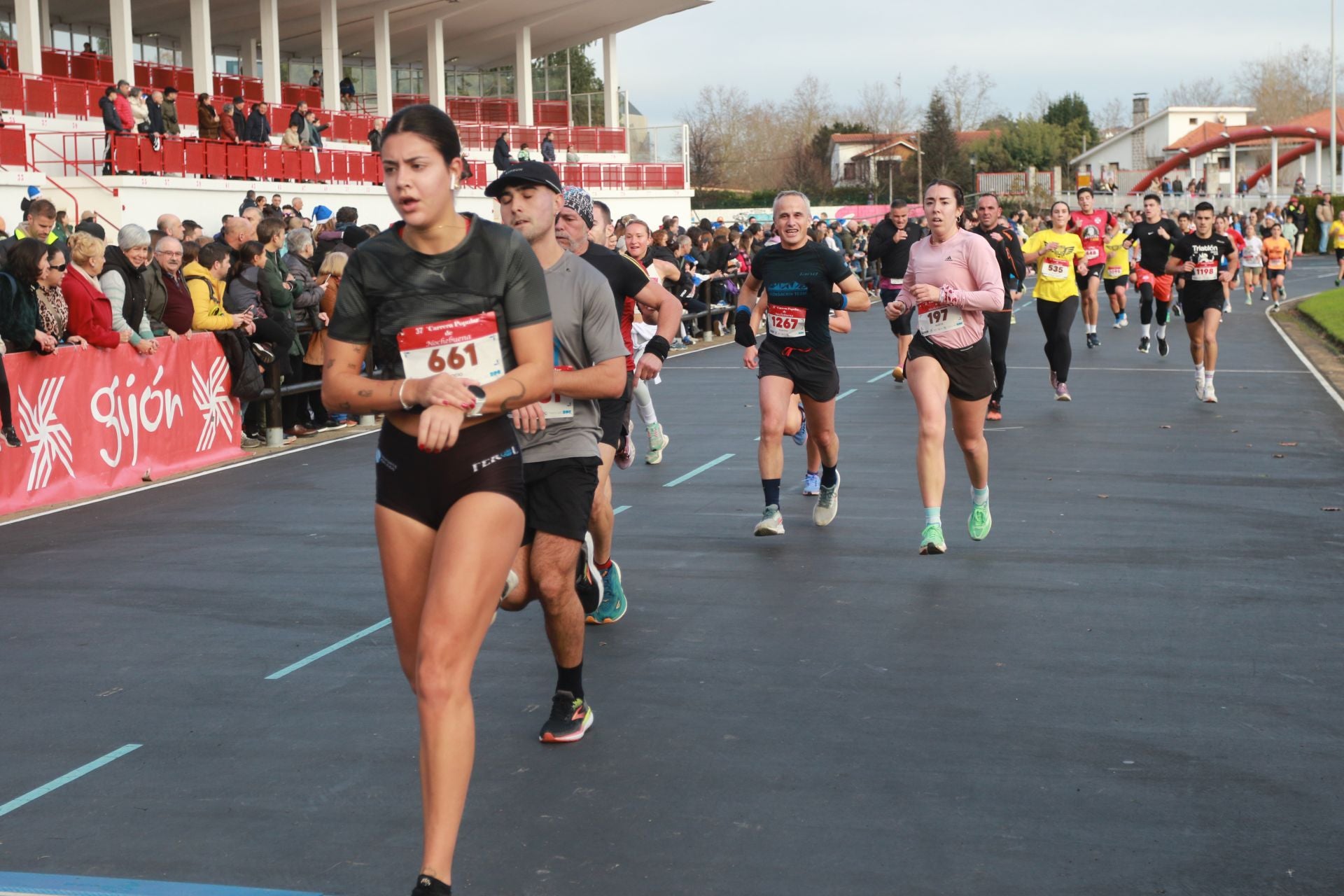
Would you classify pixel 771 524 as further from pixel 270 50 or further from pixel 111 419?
pixel 270 50

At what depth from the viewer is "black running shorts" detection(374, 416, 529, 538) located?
13.4 ft

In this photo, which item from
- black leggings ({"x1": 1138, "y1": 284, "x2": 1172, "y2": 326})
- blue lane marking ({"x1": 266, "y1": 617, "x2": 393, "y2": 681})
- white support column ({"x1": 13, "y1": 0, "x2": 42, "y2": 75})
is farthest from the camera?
white support column ({"x1": 13, "y1": 0, "x2": 42, "y2": 75})

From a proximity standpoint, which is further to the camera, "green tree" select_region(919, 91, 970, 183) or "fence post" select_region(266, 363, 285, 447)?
"green tree" select_region(919, 91, 970, 183)

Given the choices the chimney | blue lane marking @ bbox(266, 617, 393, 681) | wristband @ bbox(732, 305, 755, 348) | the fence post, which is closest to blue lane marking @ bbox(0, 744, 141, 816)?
blue lane marking @ bbox(266, 617, 393, 681)

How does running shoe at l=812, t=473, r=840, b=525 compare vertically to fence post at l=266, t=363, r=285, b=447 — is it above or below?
below

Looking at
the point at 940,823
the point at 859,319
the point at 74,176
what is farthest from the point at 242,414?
the point at 859,319

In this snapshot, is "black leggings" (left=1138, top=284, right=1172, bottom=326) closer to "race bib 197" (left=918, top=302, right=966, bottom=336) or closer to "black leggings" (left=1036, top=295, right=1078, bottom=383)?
"black leggings" (left=1036, top=295, right=1078, bottom=383)

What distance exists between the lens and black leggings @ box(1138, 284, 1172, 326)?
845 inches

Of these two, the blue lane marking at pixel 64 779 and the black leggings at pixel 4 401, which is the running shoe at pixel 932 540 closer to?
the blue lane marking at pixel 64 779

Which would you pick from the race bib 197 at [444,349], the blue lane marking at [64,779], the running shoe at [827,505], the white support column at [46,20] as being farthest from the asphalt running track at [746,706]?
the white support column at [46,20]

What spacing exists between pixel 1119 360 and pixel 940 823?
1696 centimetres

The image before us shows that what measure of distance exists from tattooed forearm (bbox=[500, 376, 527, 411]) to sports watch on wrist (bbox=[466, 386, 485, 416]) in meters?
0.06

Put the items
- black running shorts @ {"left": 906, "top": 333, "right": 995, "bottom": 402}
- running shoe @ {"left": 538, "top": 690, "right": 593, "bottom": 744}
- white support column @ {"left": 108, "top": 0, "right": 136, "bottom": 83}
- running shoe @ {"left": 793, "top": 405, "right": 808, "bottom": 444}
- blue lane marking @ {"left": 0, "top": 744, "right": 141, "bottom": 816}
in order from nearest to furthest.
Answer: blue lane marking @ {"left": 0, "top": 744, "right": 141, "bottom": 816} → running shoe @ {"left": 538, "top": 690, "right": 593, "bottom": 744} → black running shorts @ {"left": 906, "top": 333, "right": 995, "bottom": 402} → running shoe @ {"left": 793, "top": 405, "right": 808, "bottom": 444} → white support column @ {"left": 108, "top": 0, "right": 136, "bottom": 83}

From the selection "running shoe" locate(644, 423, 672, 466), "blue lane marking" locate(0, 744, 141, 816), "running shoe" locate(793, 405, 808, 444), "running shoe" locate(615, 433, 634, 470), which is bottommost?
"blue lane marking" locate(0, 744, 141, 816)
